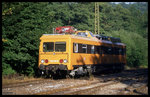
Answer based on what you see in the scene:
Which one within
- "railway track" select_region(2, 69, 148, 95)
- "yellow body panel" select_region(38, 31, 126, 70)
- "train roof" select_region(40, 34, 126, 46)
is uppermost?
"train roof" select_region(40, 34, 126, 46)

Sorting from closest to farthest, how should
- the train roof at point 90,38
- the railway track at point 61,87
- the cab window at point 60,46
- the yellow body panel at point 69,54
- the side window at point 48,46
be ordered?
the railway track at point 61,87, the yellow body panel at point 69,54, the cab window at point 60,46, the train roof at point 90,38, the side window at point 48,46

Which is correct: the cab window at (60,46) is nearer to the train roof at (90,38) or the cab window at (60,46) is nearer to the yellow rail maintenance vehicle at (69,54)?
the yellow rail maintenance vehicle at (69,54)

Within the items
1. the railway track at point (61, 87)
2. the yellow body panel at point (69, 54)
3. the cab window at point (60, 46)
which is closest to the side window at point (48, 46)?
the yellow body panel at point (69, 54)

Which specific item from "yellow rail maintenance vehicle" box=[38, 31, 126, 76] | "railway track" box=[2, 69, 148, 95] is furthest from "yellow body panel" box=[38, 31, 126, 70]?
"railway track" box=[2, 69, 148, 95]

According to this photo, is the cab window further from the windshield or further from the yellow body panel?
the yellow body panel

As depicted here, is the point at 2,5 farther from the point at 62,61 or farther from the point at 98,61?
the point at 98,61

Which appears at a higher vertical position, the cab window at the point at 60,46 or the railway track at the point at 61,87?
the cab window at the point at 60,46

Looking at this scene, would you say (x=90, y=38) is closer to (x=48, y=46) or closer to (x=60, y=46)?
(x=60, y=46)

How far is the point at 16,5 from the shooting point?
52.4 ft

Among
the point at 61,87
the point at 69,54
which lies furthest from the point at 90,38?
the point at 61,87

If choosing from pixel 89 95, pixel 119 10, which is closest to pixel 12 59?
pixel 89 95

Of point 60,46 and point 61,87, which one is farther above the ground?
point 60,46

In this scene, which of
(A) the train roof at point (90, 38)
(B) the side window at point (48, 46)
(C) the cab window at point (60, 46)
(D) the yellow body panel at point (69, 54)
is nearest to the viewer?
(D) the yellow body panel at point (69, 54)

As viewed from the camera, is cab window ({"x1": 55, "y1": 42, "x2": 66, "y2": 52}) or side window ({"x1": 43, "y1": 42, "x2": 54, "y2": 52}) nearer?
cab window ({"x1": 55, "y1": 42, "x2": 66, "y2": 52})
